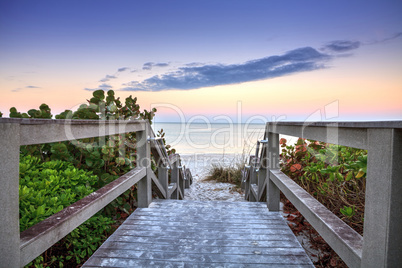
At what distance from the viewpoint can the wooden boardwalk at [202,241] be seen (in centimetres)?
180

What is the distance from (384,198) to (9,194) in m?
1.64

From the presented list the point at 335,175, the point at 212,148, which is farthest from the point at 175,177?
the point at 212,148

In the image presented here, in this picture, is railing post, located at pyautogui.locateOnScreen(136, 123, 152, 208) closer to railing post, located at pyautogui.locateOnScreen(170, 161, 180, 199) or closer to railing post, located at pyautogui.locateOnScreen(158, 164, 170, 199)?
railing post, located at pyautogui.locateOnScreen(158, 164, 170, 199)

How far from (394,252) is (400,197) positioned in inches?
9.8

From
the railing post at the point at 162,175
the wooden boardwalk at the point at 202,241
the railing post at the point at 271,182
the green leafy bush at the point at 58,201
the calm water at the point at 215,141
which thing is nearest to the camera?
the green leafy bush at the point at 58,201

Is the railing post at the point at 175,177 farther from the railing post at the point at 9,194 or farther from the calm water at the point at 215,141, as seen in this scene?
the railing post at the point at 9,194

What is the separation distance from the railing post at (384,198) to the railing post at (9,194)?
63.6 inches

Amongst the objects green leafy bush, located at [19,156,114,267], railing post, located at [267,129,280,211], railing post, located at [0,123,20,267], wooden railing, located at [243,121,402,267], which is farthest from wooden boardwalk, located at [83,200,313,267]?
railing post, located at [0,123,20,267]

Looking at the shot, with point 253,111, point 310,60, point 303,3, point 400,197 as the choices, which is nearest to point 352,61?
point 303,3

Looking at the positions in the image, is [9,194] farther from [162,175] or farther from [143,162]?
[162,175]

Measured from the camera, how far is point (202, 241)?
83.1 inches

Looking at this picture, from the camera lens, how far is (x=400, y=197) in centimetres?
92

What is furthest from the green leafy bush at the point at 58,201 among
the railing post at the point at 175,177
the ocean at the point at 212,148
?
the ocean at the point at 212,148

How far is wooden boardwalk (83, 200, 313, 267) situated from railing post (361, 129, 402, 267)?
0.93 meters
